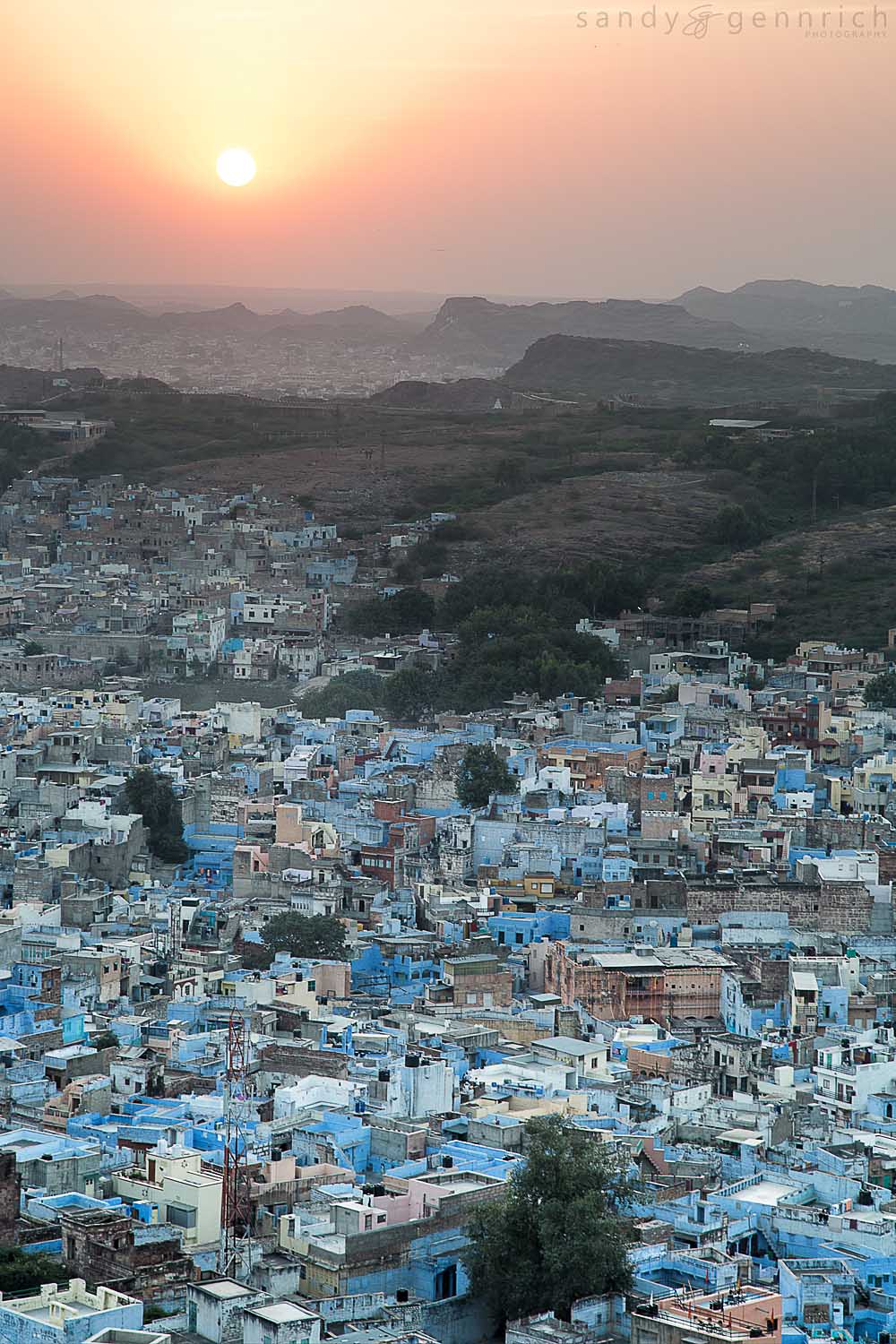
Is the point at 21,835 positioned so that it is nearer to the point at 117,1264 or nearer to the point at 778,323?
the point at 117,1264

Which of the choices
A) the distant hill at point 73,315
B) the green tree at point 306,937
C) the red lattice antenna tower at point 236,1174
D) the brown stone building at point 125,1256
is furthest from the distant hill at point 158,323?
the brown stone building at point 125,1256

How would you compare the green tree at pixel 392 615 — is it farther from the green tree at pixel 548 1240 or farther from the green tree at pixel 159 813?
the green tree at pixel 548 1240

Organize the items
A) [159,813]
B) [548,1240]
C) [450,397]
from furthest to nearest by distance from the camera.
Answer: [450,397]
[159,813]
[548,1240]

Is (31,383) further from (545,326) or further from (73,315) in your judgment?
(545,326)

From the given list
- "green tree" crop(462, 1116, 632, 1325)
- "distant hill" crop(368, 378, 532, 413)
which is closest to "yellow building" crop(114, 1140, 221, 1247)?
"green tree" crop(462, 1116, 632, 1325)

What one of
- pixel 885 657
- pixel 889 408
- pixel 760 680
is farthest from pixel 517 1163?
pixel 889 408

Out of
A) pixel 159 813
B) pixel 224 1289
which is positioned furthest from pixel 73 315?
pixel 224 1289
